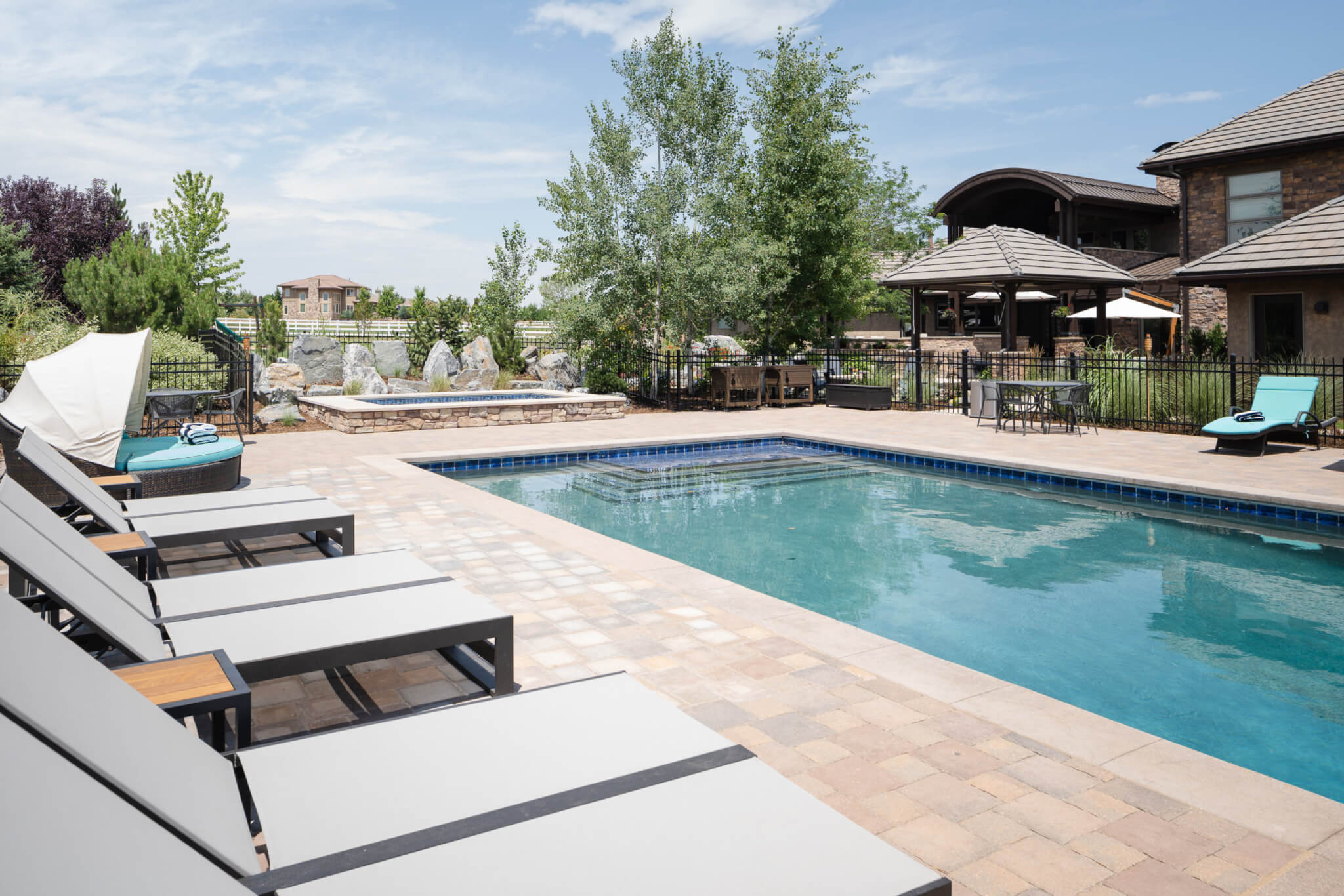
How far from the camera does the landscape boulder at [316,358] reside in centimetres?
2067

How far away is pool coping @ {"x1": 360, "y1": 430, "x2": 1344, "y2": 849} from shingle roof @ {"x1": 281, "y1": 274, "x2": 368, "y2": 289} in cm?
8953

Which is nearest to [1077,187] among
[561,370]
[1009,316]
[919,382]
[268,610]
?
[1009,316]

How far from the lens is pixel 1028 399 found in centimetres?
1475

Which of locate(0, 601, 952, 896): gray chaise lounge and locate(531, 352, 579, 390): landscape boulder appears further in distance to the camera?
locate(531, 352, 579, 390): landscape boulder

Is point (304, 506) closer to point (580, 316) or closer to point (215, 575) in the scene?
point (215, 575)

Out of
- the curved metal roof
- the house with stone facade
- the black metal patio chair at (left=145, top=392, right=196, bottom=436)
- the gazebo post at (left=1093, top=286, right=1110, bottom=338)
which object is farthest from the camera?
the curved metal roof

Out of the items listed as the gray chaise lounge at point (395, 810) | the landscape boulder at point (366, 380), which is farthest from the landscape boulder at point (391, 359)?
the gray chaise lounge at point (395, 810)

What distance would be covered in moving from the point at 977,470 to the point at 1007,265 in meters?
8.87

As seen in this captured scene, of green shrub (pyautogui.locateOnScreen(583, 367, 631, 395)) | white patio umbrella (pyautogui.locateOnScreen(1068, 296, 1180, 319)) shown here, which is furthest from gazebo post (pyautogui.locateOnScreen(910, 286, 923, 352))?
green shrub (pyautogui.locateOnScreen(583, 367, 631, 395))

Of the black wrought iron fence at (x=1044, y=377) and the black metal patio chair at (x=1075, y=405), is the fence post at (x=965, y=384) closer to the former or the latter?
the black wrought iron fence at (x=1044, y=377)

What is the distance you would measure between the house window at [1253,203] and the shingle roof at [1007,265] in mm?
2801

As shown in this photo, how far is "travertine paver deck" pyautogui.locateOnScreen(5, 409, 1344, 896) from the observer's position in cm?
254

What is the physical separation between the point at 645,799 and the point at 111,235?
34.4m

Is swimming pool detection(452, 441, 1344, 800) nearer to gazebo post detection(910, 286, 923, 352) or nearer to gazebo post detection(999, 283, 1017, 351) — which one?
gazebo post detection(999, 283, 1017, 351)
